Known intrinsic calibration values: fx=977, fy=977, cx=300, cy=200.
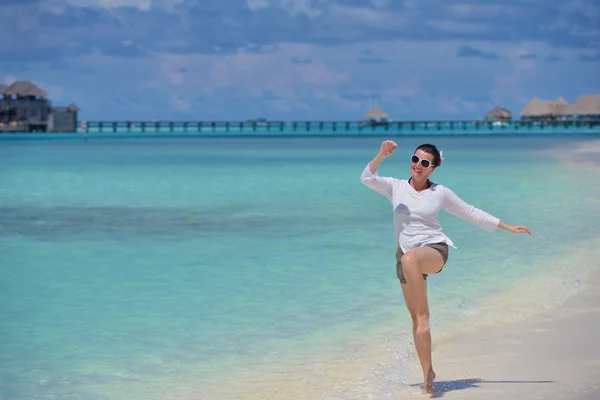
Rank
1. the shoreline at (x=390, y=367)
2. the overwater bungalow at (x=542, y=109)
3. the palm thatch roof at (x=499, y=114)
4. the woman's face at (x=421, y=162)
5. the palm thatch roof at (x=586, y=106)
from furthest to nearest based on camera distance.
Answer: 1. the palm thatch roof at (x=499, y=114)
2. the overwater bungalow at (x=542, y=109)
3. the palm thatch roof at (x=586, y=106)
4. the shoreline at (x=390, y=367)
5. the woman's face at (x=421, y=162)

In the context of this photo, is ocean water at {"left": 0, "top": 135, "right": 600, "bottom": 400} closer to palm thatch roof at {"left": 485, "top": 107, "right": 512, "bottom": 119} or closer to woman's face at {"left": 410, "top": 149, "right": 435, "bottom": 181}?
woman's face at {"left": 410, "top": 149, "right": 435, "bottom": 181}

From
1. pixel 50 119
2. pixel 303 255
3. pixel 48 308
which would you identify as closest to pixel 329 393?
pixel 48 308

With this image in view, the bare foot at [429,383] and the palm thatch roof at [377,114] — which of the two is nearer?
the bare foot at [429,383]

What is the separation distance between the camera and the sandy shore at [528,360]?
190 inches

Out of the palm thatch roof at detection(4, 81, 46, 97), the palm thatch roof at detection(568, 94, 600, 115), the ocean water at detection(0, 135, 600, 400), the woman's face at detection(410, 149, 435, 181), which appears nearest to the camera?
the woman's face at detection(410, 149, 435, 181)

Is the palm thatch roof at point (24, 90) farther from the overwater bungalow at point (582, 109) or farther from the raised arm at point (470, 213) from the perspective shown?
the raised arm at point (470, 213)

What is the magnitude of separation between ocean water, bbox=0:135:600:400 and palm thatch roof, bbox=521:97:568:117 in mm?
112691

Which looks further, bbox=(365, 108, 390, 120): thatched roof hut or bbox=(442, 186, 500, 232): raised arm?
bbox=(365, 108, 390, 120): thatched roof hut

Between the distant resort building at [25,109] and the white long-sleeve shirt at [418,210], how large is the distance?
351ft

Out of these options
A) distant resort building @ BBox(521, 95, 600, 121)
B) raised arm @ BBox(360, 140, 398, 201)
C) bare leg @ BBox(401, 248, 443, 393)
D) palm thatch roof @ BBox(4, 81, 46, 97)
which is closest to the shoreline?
bare leg @ BBox(401, 248, 443, 393)

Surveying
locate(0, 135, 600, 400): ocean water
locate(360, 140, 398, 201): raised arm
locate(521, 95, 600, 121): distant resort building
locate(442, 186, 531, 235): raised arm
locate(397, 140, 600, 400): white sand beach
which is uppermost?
locate(521, 95, 600, 121): distant resort building

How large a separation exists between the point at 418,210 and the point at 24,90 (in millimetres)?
107352

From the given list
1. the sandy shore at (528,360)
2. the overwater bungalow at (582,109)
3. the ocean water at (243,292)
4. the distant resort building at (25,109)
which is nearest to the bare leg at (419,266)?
the sandy shore at (528,360)

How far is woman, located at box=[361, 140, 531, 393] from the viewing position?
14.1 ft
